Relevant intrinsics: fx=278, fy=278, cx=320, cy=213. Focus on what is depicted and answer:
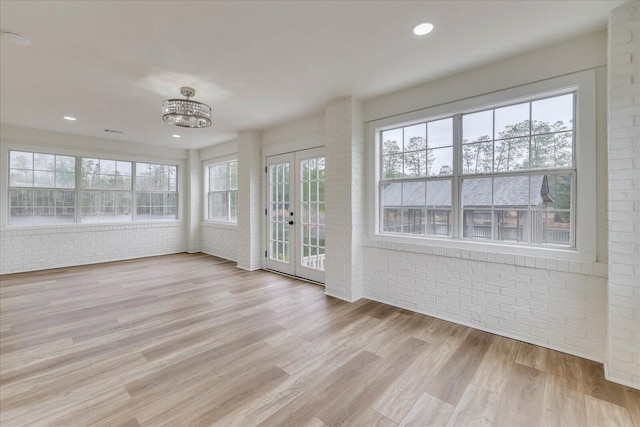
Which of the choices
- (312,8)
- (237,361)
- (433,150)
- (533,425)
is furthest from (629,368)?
(312,8)

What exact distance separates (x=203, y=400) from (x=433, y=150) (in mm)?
3315

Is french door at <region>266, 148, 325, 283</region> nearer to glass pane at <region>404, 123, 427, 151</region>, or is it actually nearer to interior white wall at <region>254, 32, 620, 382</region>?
interior white wall at <region>254, 32, 620, 382</region>

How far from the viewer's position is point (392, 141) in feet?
12.3

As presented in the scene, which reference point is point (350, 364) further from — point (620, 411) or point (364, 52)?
point (364, 52)

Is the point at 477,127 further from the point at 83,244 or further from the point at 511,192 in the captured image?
the point at 83,244

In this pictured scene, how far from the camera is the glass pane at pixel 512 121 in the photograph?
2749 millimetres

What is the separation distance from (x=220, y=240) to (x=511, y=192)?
5.97 meters

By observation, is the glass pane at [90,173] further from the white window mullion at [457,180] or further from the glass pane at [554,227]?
the glass pane at [554,227]

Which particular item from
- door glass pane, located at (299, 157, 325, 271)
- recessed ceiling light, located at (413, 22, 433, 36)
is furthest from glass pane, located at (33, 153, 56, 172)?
recessed ceiling light, located at (413, 22, 433, 36)

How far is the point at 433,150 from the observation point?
335 centimetres

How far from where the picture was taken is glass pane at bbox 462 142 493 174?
2943 mm

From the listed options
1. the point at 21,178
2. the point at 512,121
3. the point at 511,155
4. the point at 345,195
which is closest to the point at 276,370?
the point at 345,195

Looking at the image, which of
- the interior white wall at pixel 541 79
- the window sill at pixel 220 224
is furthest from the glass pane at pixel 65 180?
the interior white wall at pixel 541 79

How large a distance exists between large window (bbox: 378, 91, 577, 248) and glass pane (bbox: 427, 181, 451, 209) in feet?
0.04
